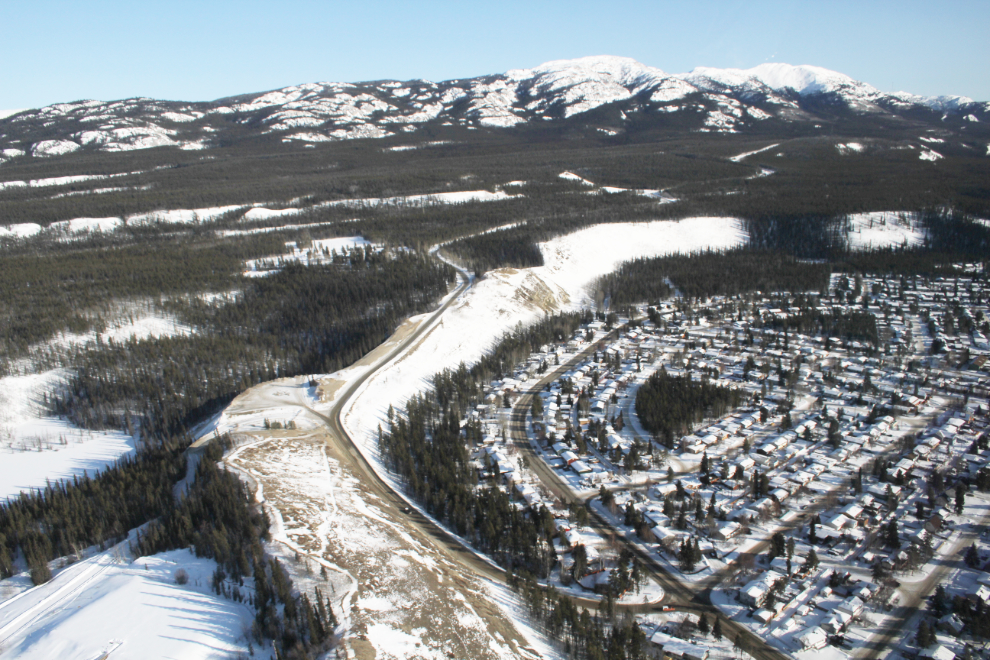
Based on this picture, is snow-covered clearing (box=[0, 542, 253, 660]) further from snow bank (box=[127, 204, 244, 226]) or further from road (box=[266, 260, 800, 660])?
snow bank (box=[127, 204, 244, 226])

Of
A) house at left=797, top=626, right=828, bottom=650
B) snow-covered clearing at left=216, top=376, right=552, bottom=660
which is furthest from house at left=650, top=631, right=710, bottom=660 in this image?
snow-covered clearing at left=216, top=376, right=552, bottom=660

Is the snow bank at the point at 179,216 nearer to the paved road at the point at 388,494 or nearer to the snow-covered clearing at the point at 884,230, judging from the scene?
the paved road at the point at 388,494

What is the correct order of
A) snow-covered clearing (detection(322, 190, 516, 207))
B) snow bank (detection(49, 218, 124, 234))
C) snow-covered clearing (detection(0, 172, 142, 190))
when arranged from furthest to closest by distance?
snow-covered clearing (detection(0, 172, 142, 190)) < snow-covered clearing (detection(322, 190, 516, 207)) < snow bank (detection(49, 218, 124, 234))

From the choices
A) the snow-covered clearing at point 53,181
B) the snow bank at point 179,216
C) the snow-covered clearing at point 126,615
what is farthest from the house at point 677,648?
the snow-covered clearing at point 53,181

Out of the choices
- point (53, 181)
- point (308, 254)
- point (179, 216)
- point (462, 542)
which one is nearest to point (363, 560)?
point (462, 542)

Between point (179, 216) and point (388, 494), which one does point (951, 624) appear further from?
point (179, 216)
